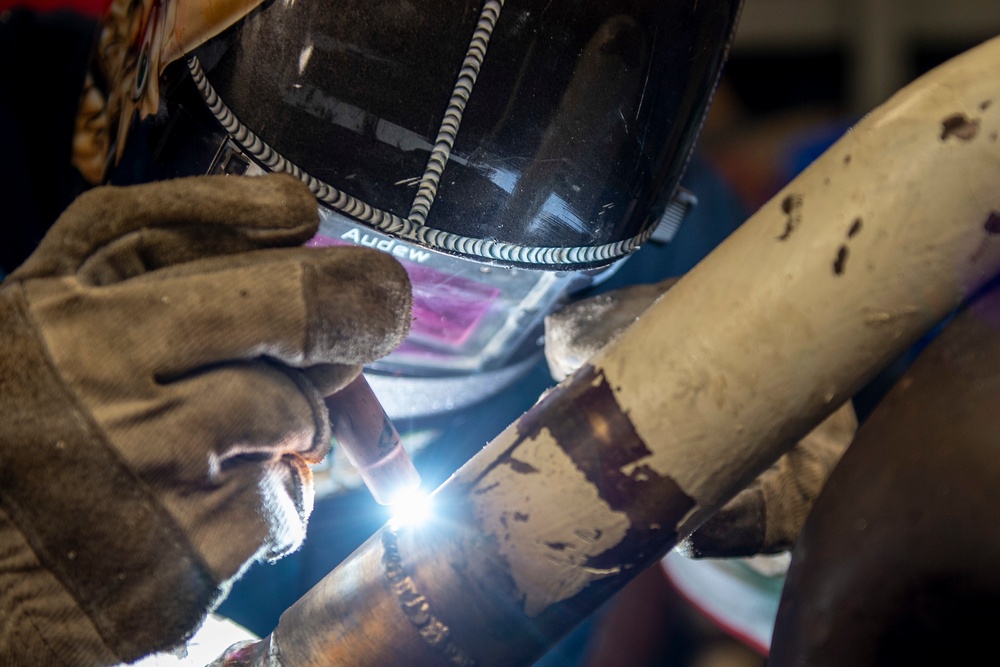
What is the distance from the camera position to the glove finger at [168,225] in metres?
0.70

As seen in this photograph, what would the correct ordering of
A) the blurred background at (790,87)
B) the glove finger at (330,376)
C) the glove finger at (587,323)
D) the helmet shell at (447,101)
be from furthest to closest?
the blurred background at (790,87), the glove finger at (587,323), the helmet shell at (447,101), the glove finger at (330,376)

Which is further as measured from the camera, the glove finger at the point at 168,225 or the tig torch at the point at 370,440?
the tig torch at the point at 370,440

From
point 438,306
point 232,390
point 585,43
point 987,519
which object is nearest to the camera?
point 987,519

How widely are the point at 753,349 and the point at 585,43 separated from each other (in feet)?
1.77

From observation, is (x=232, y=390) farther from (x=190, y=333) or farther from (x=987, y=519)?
(x=987, y=519)

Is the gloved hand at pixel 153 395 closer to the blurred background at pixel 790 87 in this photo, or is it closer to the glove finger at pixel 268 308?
the glove finger at pixel 268 308

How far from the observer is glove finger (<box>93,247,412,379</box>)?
666 mm

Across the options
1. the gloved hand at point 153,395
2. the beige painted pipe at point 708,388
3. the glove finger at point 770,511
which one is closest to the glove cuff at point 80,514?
the gloved hand at point 153,395

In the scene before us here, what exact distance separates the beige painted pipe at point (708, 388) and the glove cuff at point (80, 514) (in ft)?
0.60

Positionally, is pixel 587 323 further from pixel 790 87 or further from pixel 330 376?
pixel 790 87

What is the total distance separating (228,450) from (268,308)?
141 mm

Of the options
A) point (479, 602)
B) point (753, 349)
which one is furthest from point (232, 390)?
point (753, 349)

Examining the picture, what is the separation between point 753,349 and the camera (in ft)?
2.06

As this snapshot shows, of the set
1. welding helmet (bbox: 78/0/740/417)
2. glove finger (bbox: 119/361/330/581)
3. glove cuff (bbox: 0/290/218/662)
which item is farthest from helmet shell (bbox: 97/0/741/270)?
glove cuff (bbox: 0/290/218/662)
